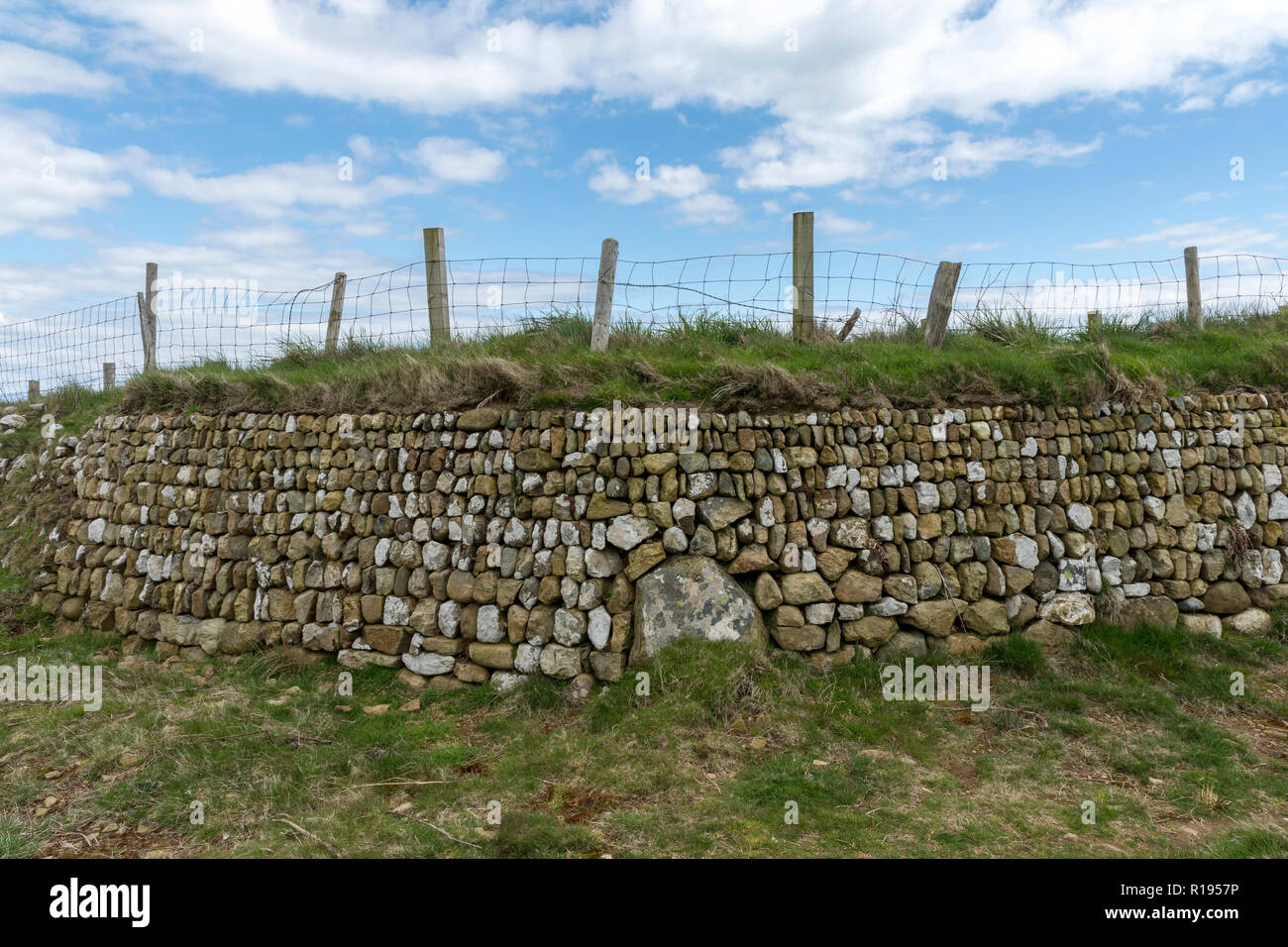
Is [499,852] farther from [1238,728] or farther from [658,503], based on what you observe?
[1238,728]

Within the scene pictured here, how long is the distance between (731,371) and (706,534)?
1.74 metres

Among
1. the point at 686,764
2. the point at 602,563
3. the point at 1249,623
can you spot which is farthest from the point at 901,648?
the point at 1249,623

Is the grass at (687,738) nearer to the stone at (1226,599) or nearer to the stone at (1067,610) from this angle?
the stone at (1067,610)

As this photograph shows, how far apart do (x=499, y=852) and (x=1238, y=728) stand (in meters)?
6.29

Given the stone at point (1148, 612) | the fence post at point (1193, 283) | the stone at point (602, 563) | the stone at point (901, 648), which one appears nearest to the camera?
the stone at point (602, 563)

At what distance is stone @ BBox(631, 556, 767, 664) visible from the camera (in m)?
7.22

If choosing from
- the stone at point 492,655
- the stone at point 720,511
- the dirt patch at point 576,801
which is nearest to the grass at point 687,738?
the dirt patch at point 576,801

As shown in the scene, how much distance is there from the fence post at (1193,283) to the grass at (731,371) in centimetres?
144

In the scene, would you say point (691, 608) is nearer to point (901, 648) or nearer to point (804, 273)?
point (901, 648)

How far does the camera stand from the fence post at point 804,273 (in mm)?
9805

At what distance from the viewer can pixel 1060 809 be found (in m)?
5.62

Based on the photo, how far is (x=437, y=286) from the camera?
10586 mm

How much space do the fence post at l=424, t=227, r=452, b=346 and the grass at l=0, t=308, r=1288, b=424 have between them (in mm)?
389

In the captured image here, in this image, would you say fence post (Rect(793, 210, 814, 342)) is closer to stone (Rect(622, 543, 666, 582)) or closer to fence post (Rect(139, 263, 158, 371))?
stone (Rect(622, 543, 666, 582))
